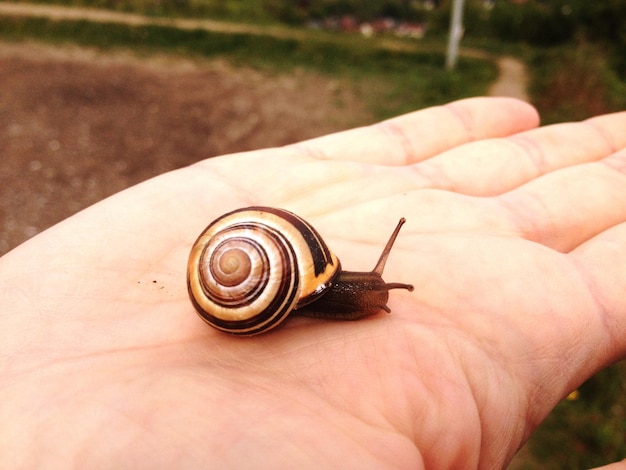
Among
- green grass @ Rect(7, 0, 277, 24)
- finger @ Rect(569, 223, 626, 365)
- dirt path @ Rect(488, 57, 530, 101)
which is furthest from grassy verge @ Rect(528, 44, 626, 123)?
green grass @ Rect(7, 0, 277, 24)

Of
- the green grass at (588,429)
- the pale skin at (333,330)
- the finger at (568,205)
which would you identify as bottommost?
the green grass at (588,429)

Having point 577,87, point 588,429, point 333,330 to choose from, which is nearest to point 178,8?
point 577,87

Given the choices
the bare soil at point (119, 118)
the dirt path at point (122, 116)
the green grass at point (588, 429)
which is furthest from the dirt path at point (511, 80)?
the green grass at point (588, 429)

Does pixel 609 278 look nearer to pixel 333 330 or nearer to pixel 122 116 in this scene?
pixel 333 330

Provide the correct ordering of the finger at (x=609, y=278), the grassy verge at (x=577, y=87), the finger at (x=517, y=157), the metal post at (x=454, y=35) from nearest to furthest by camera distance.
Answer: the finger at (x=609, y=278), the finger at (x=517, y=157), the grassy verge at (x=577, y=87), the metal post at (x=454, y=35)

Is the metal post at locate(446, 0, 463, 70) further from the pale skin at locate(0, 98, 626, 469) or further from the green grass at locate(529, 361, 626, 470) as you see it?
the green grass at locate(529, 361, 626, 470)

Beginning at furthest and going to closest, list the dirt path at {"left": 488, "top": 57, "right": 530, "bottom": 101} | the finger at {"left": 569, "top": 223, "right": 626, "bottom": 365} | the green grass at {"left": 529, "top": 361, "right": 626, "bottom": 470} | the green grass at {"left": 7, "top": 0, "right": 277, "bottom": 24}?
1. the green grass at {"left": 7, "top": 0, "right": 277, "bottom": 24}
2. the dirt path at {"left": 488, "top": 57, "right": 530, "bottom": 101}
3. the green grass at {"left": 529, "top": 361, "right": 626, "bottom": 470}
4. the finger at {"left": 569, "top": 223, "right": 626, "bottom": 365}

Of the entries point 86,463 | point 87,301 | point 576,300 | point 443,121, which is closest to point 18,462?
point 86,463

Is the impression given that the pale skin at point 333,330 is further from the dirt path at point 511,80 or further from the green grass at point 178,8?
the green grass at point 178,8
